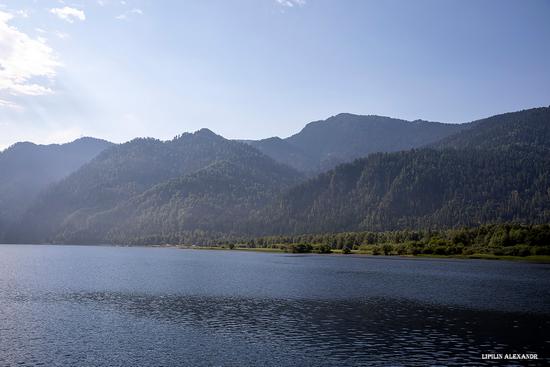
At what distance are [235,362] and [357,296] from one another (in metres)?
63.8

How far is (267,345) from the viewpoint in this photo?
2714 inches

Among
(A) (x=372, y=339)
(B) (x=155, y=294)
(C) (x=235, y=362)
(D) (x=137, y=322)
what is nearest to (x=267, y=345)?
(C) (x=235, y=362)

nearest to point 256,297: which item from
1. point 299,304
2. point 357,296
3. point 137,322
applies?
point 299,304

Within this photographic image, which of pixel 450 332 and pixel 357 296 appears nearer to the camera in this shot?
pixel 450 332

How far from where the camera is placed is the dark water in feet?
208

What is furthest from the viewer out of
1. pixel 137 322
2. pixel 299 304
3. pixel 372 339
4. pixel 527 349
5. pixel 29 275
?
pixel 29 275

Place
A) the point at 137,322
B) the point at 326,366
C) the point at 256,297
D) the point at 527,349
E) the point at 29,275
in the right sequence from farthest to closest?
the point at 29,275 < the point at 256,297 < the point at 137,322 < the point at 527,349 < the point at 326,366

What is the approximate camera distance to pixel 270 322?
8531 cm

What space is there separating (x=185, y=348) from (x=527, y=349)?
4715 centimetres

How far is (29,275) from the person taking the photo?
171 metres

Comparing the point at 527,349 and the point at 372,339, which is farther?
the point at 372,339

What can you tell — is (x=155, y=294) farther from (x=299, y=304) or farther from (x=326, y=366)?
(x=326, y=366)

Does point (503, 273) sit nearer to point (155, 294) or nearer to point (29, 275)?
point (155, 294)

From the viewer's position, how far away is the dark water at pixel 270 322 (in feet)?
208
